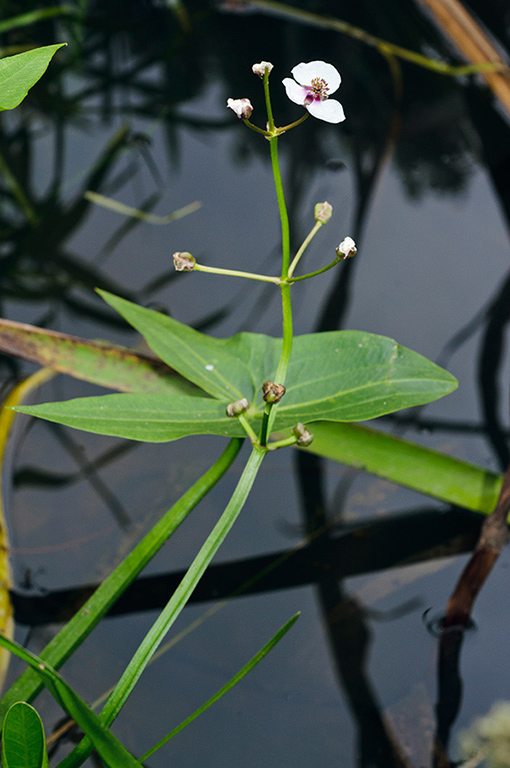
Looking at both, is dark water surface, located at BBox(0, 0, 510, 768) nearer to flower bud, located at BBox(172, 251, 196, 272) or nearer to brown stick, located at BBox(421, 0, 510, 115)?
brown stick, located at BBox(421, 0, 510, 115)

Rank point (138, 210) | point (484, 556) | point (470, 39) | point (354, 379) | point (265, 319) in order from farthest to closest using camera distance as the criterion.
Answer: point (470, 39) < point (138, 210) < point (265, 319) < point (484, 556) < point (354, 379)

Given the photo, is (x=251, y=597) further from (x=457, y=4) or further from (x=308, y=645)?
(x=457, y=4)

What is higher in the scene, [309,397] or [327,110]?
[327,110]

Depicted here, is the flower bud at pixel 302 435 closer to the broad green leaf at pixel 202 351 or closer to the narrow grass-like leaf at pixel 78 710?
the broad green leaf at pixel 202 351

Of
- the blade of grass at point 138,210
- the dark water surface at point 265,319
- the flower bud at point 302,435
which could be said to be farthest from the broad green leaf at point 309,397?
the blade of grass at point 138,210

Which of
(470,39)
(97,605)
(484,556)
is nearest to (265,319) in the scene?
(484,556)

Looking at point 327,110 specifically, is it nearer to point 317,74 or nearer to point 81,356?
point 317,74

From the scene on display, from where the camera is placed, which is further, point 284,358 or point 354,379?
point 354,379

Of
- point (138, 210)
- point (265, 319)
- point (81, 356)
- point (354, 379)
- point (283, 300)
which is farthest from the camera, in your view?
point (138, 210)
